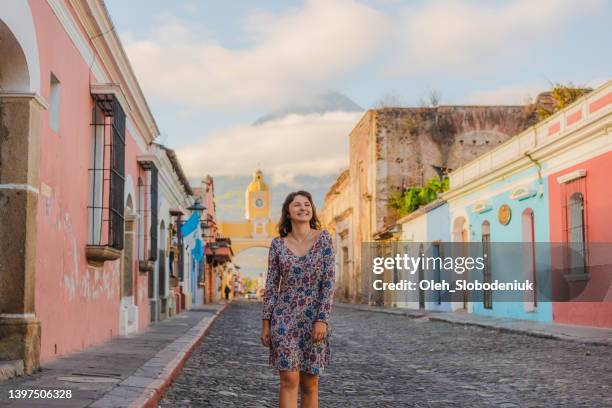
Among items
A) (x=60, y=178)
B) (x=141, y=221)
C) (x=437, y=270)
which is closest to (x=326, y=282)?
(x=60, y=178)

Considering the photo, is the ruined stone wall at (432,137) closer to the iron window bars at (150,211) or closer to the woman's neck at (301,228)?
the iron window bars at (150,211)

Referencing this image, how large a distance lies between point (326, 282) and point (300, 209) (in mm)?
455

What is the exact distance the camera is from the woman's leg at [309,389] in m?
4.50

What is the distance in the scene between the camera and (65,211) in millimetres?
8359

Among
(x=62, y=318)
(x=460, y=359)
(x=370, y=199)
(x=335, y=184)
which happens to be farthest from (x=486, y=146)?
(x=62, y=318)

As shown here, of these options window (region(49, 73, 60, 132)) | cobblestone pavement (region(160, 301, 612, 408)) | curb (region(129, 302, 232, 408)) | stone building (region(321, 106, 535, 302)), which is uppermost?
stone building (region(321, 106, 535, 302))

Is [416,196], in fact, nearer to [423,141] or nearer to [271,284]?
[423,141]

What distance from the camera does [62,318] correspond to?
27.1ft

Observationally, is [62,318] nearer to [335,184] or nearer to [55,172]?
[55,172]

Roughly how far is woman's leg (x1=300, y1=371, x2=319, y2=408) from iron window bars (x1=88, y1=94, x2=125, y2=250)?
573cm

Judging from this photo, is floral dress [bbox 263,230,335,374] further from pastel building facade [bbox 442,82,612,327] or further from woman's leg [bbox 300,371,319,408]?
pastel building facade [bbox 442,82,612,327]

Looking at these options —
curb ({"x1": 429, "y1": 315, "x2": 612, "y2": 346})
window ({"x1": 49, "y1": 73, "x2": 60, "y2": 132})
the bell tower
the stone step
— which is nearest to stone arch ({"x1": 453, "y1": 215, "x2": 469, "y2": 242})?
curb ({"x1": 429, "y1": 315, "x2": 612, "y2": 346})

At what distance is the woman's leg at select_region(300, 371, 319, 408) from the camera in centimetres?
450

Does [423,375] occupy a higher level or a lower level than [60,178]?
lower
